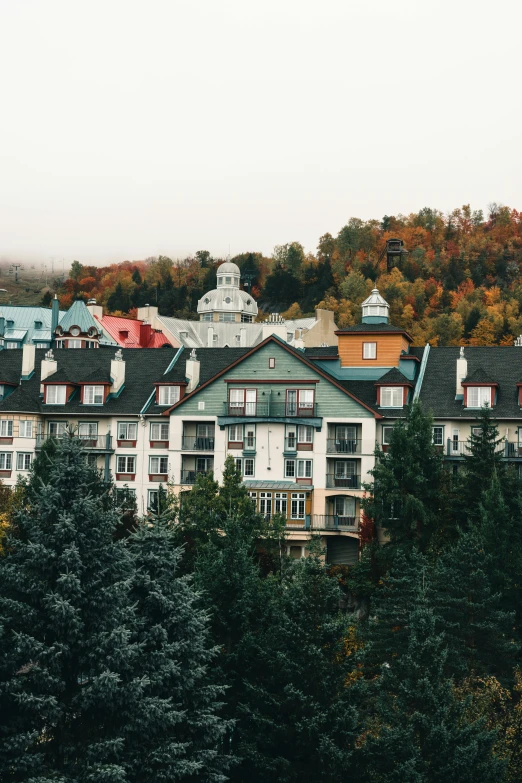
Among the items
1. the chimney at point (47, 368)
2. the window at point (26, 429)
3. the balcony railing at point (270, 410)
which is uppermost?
the chimney at point (47, 368)

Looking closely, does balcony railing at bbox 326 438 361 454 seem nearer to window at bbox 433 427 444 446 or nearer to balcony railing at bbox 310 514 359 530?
balcony railing at bbox 310 514 359 530

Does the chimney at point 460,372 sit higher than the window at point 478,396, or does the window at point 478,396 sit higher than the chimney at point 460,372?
the chimney at point 460,372

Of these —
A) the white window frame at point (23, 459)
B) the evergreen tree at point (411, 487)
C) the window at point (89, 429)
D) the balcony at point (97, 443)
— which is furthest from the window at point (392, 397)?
the white window frame at point (23, 459)

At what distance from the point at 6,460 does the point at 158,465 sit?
951cm

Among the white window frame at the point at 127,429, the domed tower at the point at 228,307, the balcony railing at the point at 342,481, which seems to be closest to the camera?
the balcony railing at the point at 342,481

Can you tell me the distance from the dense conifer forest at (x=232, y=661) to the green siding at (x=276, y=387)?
15.2 meters

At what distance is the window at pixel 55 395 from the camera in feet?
239

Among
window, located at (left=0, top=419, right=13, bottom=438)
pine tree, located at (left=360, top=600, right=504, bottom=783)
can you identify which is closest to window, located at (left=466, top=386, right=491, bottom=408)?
pine tree, located at (left=360, top=600, right=504, bottom=783)

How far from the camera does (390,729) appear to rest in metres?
37.7

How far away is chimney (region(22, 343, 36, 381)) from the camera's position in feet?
250

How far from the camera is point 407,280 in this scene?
152 meters

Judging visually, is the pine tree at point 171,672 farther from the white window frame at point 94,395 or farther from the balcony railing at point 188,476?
the white window frame at point 94,395

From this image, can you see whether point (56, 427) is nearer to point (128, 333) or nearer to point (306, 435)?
point (306, 435)

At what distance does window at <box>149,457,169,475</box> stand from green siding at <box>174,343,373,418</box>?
301 centimetres
